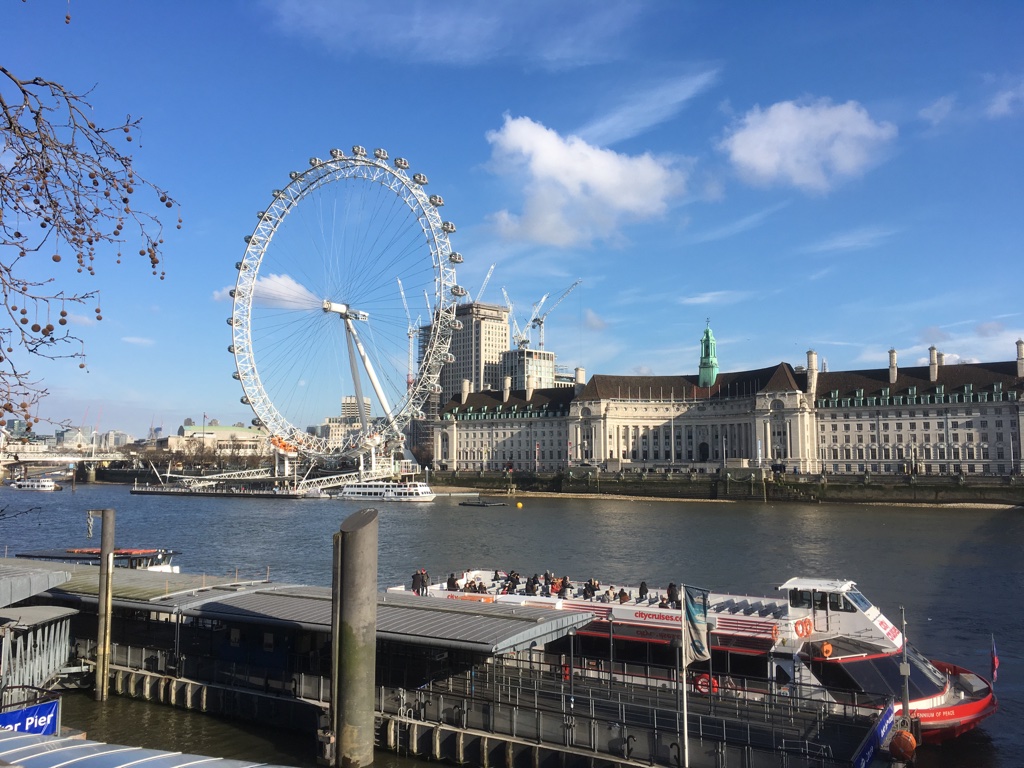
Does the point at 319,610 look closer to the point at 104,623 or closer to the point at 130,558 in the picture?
the point at 104,623

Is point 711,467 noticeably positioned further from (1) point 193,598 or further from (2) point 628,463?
(1) point 193,598

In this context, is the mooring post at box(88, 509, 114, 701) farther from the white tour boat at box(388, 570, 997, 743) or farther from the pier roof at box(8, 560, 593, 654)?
the white tour boat at box(388, 570, 997, 743)

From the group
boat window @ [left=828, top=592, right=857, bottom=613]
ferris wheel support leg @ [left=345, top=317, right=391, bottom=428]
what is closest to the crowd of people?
boat window @ [left=828, top=592, right=857, bottom=613]

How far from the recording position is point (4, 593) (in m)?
16.3

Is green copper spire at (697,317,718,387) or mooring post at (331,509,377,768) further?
Answer: green copper spire at (697,317,718,387)

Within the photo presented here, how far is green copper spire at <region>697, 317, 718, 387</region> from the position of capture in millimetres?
154050

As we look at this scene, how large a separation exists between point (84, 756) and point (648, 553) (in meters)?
48.5

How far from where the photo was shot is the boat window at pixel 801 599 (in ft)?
75.2

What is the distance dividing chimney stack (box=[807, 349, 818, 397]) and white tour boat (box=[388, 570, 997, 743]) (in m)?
114

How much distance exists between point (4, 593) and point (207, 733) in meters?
5.89

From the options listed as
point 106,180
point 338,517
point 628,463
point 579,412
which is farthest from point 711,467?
point 106,180

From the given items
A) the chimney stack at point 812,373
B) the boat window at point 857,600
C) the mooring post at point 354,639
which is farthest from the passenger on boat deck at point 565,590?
the chimney stack at point 812,373

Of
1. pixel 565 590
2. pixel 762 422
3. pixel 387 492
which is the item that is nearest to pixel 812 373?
pixel 762 422

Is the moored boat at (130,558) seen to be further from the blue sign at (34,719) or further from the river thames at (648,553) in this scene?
the blue sign at (34,719)
